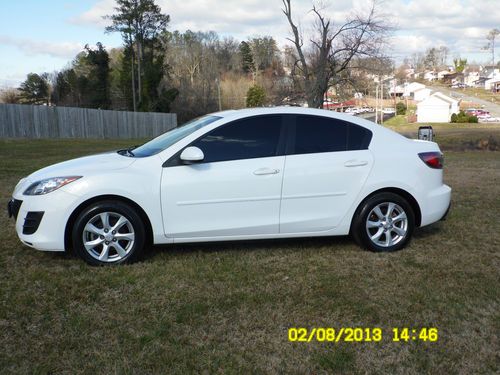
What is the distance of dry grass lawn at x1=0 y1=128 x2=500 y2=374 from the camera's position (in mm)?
3055

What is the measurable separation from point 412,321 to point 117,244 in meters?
2.74

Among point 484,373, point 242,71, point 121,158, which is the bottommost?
point 484,373

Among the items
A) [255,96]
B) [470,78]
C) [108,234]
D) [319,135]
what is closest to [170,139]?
[108,234]

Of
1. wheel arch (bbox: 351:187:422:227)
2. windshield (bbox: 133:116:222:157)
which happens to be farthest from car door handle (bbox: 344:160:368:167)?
windshield (bbox: 133:116:222:157)

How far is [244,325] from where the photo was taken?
3.51 metres

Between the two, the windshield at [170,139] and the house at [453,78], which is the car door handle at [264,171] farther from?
the house at [453,78]

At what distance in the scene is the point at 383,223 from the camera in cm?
520

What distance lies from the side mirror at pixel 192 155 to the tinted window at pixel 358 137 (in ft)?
5.39

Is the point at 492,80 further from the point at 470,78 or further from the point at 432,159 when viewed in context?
the point at 432,159

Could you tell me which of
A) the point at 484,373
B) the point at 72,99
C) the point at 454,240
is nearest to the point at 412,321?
the point at 484,373

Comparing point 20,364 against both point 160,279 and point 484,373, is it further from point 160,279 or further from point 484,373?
point 484,373

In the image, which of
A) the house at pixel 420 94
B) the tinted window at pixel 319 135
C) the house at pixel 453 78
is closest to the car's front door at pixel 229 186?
the tinted window at pixel 319 135

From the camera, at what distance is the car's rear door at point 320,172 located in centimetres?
494

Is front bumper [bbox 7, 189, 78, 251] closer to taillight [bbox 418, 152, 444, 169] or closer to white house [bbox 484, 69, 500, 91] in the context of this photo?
taillight [bbox 418, 152, 444, 169]
